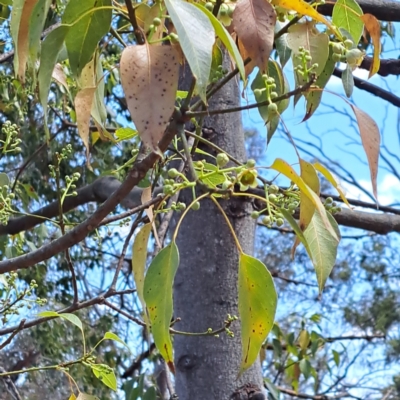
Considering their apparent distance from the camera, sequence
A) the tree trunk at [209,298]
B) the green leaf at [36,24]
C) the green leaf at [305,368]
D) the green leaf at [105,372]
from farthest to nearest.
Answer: the green leaf at [305,368]
the tree trunk at [209,298]
the green leaf at [105,372]
the green leaf at [36,24]

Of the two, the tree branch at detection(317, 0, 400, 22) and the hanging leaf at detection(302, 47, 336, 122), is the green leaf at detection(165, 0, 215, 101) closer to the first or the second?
the hanging leaf at detection(302, 47, 336, 122)

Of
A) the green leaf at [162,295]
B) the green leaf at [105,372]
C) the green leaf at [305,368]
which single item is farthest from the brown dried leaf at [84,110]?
the green leaf at [305,368]

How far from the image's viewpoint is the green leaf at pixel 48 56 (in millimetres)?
523

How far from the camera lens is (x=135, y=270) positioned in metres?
0.64

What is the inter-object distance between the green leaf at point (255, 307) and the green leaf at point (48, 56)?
8.5 inches

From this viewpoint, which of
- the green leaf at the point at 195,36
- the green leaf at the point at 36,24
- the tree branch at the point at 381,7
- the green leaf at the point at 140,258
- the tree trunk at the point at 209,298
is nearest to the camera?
the green leaf at the point at 195,36

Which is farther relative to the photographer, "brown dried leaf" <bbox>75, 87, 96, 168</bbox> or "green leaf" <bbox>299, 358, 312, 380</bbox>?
"green leaf" <bbox>299, 358, 312, 380</bbox>

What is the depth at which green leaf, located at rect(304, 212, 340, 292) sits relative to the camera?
57cm

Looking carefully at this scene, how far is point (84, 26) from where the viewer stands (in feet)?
1.81

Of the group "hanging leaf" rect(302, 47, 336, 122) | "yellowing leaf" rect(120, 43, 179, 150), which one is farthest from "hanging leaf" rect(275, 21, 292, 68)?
"yellowing leaf" rect(120, 43, 179, 150)

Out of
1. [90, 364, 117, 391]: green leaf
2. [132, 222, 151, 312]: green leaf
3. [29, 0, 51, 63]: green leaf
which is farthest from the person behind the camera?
[90, 364, 117, 391]: green leaf

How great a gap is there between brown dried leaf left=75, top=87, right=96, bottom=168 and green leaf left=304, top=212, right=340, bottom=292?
220 mm

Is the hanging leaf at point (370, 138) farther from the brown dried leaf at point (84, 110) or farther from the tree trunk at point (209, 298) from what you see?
the tree trunk at point (209, 298)

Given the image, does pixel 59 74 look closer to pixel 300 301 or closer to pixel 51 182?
pixel 51 182
